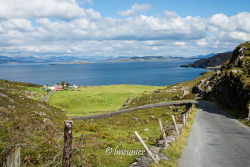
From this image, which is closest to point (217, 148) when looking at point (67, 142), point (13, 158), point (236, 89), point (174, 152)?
point (174, 152)

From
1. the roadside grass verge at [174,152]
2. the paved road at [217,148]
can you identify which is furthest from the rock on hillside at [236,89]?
the roadside grass verge at [174,152]

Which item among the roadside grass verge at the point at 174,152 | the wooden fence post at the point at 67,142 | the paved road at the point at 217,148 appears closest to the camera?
the wooden fence post at the point at 67,142

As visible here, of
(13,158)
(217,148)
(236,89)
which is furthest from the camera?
(236,89)

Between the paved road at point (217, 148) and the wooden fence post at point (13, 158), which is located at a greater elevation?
the wooden fence post at point (13, 158)

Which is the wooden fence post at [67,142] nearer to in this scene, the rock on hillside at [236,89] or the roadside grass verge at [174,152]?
the roadside grass verge at [174,152]

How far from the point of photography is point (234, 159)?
16688 millimetres

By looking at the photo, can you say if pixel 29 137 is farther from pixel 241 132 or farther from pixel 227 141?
pixel 241 132

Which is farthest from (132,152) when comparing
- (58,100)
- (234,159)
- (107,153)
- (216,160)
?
(58,100)

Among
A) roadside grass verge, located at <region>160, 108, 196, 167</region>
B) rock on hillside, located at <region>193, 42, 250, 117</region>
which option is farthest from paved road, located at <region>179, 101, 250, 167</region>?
rock on hillside, located at <region>193, 42, 250, 117</region>

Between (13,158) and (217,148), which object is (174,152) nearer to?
(217,148)

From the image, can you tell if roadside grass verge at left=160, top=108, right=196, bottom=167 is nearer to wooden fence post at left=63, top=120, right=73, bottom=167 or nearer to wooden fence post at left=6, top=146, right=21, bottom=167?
wooden fence post at left=63, top=120, right=73, bottom=167

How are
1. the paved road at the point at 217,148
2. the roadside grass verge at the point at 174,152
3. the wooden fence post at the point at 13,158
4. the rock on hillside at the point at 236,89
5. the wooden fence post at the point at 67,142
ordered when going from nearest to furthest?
the wooden fence post at the point at 13,158
the wooden fence post at the point at 67,142
the roadside grass verge at the point at 174,152
the paved road at the point at 217,148
the rock on hillside at the point at 236,89

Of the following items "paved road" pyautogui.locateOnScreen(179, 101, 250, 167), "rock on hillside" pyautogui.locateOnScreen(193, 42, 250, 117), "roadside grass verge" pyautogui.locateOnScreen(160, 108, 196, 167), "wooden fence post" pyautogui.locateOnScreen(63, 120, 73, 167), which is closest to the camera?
"wooden fence post" pyautogui.locateOnScreen(63, 120, 73, 167)

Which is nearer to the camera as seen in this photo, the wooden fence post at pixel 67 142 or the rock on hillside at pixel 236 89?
the wooden fence post at pixel 67 142
